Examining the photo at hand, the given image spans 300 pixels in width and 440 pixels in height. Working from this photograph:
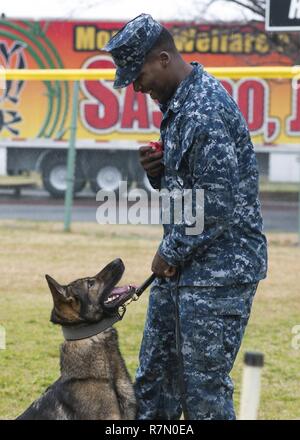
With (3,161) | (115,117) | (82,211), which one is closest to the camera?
(82,211)

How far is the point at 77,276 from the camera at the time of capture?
9.01 m

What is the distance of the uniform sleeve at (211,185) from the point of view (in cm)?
348

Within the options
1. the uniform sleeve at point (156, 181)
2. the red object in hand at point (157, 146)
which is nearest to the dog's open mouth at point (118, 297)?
the uniform sleeve at point (156, 181)

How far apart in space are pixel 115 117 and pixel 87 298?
35.7 ft

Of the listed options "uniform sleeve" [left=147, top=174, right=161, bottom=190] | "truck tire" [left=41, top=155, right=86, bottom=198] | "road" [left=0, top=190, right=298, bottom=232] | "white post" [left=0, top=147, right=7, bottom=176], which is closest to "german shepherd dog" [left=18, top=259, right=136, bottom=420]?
"uniform sleeve" [left=147, top=174, right=161, bottom=190]

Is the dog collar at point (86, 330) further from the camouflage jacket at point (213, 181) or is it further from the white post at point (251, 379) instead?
the white post at point (251, 379)

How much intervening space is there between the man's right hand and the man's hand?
41 centimetres

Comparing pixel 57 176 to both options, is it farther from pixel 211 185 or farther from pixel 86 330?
pixel 211 185

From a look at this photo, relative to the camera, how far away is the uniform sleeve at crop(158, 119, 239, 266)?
3477mm

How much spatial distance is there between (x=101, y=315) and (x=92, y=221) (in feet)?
28.7

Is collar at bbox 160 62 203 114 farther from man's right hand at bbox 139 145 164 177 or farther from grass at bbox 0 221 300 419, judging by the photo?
grass at bbox 0 221 300 419

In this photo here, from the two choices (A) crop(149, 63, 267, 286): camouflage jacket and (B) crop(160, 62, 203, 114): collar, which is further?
(B) crop(160, 62, 203, 114): collar

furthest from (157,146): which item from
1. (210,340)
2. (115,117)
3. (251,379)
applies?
(115,117)

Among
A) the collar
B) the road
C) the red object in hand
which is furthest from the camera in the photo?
the road
